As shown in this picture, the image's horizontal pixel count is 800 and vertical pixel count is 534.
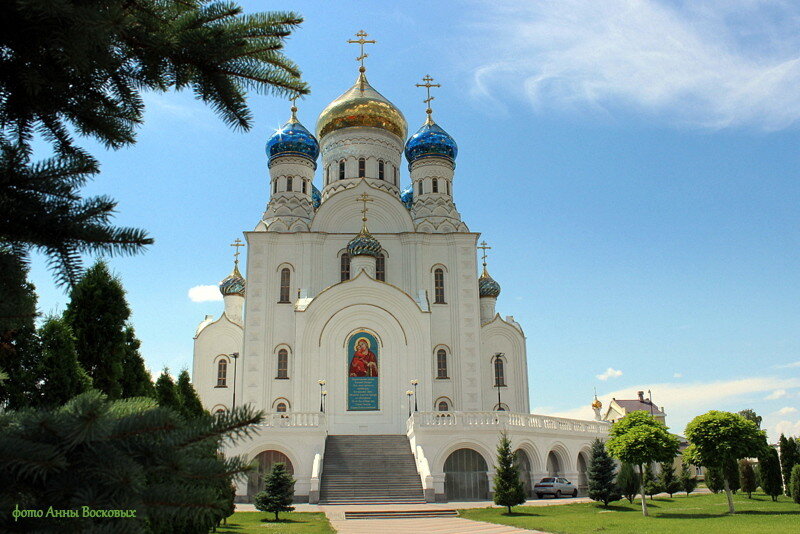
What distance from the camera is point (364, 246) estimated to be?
30125 mm

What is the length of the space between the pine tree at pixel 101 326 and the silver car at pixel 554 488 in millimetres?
17026

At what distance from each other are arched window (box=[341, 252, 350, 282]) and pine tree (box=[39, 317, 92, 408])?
74.9 ft

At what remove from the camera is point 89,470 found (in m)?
2.18

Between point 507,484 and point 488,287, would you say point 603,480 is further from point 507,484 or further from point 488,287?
point 488,287

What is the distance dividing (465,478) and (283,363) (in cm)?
1092

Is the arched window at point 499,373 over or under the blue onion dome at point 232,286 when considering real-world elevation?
under

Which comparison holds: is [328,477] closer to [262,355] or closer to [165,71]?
[262,355]

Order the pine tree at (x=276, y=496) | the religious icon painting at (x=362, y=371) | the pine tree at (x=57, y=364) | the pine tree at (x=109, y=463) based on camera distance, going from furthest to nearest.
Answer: the religious icon painting at (x=362, y=371)
the pine tree at (x=276, y=496)
the pine tree at (x=57, y=364)
the pine tree at (x=109, y=463)

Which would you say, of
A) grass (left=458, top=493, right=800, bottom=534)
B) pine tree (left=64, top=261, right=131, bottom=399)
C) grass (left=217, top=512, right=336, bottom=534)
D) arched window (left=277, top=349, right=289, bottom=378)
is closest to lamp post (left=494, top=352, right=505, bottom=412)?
grass (left=458, top=493, right=800, bottom=534)

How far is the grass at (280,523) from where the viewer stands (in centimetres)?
1428

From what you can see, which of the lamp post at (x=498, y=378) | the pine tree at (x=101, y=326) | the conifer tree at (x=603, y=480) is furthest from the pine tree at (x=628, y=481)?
the pine tree at (x=101, y=326)

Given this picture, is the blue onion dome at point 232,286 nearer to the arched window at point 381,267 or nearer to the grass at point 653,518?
the arched window at point 381,267

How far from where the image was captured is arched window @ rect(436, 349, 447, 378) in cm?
3023

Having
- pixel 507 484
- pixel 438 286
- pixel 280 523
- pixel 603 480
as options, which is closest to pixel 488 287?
pixel 438 286
